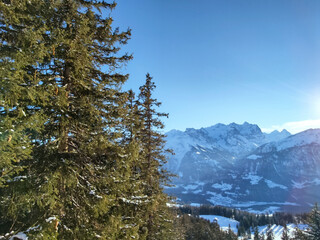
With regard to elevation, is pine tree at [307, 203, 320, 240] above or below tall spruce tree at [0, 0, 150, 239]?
below

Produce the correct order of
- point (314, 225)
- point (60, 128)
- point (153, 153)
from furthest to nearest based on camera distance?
point (314, 225), point (153, 153), point (60, 128)

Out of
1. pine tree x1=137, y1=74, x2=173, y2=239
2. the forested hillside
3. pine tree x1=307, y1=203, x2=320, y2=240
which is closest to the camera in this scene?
the forested hillside

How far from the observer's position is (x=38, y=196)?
515 centimetres

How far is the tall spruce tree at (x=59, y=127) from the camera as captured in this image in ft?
15.7

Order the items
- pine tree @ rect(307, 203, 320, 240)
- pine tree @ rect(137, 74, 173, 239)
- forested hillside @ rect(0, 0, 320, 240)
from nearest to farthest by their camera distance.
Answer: forested hillside @ rect(0, 0, 320, 240)
pine tree @ rect(137, 74, 173, 239)
pine tree @ rect(307, 203, 320, 240)

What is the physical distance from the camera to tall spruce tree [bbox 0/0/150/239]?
4773 mm

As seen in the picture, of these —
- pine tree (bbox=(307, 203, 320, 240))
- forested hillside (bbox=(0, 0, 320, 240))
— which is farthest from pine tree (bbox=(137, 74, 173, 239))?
pine tree (bbox=(307, 203, 320, 240))

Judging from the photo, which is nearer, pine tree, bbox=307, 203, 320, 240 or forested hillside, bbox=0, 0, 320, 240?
forested hillside, bbox=0, 0, 320, 240

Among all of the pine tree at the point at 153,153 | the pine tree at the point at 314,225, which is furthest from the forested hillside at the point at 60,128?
the pine tree at the point at 314,225

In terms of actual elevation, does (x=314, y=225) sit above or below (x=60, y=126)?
below

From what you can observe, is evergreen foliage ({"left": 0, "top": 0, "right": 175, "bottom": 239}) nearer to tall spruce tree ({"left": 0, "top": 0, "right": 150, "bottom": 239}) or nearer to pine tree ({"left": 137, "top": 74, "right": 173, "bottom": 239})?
tall spruce tree ({"left": 0, "top": 0, "right": 150, "bottom": 239})

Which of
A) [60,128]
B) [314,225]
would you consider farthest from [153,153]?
[314,225]

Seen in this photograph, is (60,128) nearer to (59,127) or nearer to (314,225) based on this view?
(59,127)

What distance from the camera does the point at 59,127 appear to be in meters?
6.41
